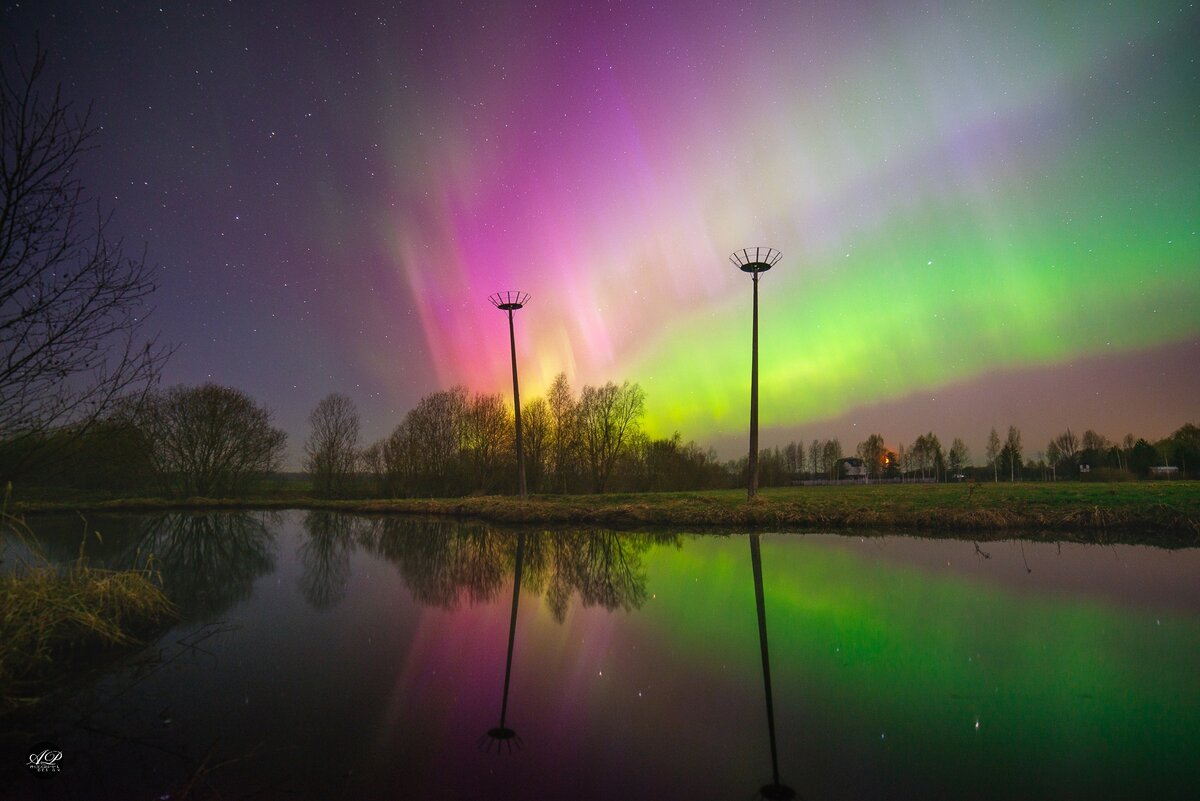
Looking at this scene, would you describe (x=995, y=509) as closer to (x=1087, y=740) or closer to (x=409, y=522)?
(x=1087, y=740)

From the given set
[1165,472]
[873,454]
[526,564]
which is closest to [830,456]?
[873,454]

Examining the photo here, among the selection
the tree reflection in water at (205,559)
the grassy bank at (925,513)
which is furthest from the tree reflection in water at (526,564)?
the grassy bank at (925,513)

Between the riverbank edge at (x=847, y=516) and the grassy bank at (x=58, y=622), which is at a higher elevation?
the grassy bank at (x=58, y=622)

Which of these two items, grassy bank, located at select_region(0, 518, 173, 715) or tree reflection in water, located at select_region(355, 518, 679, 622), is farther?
tree reflection in water, located at select_region(355, 518, 679, 622)

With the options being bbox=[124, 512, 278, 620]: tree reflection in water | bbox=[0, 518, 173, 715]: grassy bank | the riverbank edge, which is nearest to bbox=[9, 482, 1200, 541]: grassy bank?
the riverbank edge

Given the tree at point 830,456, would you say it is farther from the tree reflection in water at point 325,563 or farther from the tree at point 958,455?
the tree reflection in water at point 325,563

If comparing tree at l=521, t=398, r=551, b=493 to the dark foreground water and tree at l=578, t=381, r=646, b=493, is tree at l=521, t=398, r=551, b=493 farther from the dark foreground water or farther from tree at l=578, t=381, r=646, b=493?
the dark foreground water

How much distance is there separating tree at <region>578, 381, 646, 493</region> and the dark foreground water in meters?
50.0

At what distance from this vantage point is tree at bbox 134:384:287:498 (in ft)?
160

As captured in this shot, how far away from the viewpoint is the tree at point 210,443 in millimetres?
48625

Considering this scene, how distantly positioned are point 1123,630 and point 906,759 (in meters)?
5.60

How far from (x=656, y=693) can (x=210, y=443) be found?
5678 centimetres

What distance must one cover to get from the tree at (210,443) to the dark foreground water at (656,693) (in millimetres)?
46386

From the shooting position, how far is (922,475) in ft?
317
